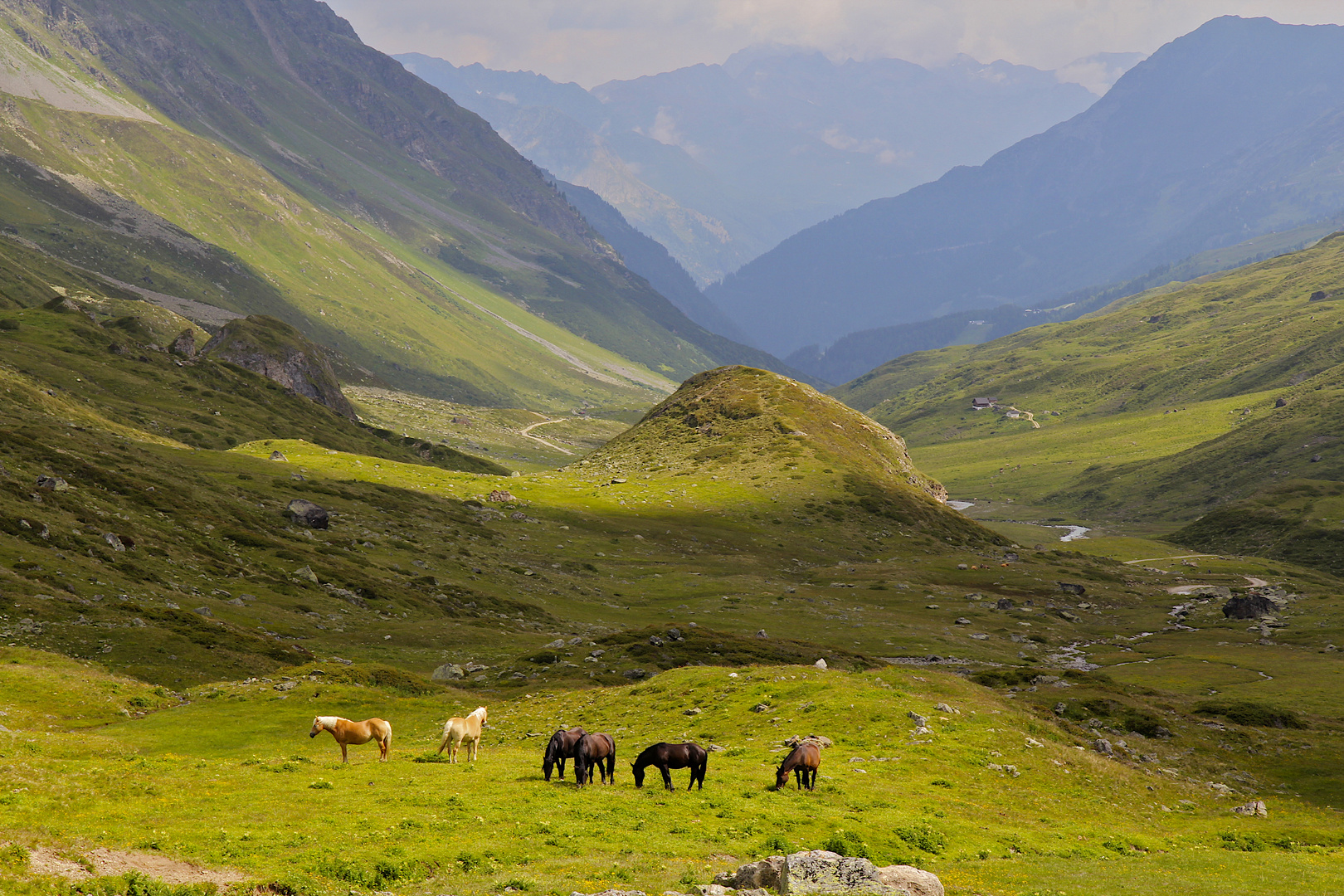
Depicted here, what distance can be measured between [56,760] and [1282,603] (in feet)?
441

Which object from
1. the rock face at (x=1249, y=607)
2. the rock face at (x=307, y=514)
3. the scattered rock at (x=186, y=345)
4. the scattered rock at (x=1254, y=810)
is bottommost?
the scattered rock at (x=1254, y=810)

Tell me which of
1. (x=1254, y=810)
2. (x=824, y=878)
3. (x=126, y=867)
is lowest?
(x=1254, y=810)

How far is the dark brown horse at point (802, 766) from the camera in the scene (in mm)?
30016

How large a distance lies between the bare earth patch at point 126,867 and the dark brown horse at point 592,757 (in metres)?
12.4

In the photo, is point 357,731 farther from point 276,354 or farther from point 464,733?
point 276,354

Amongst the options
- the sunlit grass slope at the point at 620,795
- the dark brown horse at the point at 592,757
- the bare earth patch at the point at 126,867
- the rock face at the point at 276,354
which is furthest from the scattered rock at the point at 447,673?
the rock face at the point at 276,354

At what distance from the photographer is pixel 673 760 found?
2953 cm

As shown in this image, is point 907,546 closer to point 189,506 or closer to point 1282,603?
point 1282,603

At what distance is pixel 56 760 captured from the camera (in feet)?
86.0

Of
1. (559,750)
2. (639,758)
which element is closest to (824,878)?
(639,758)

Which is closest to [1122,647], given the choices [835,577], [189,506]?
[835,577]

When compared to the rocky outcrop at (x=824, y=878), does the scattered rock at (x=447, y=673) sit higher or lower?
higher

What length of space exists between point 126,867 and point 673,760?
1650cm

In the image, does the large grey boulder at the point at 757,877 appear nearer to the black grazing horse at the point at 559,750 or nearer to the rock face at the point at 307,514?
the black grazing horse at the point at 559,750
